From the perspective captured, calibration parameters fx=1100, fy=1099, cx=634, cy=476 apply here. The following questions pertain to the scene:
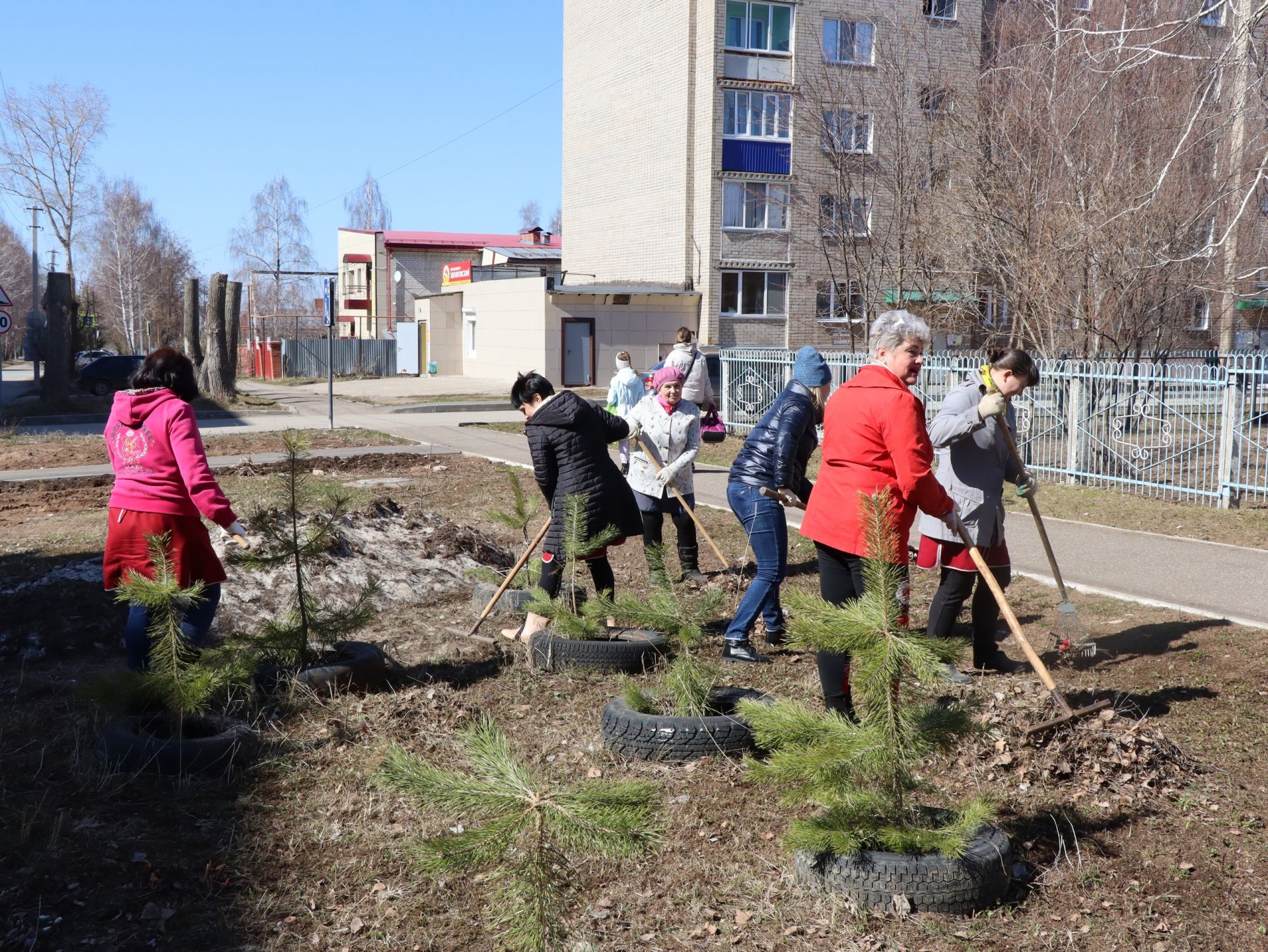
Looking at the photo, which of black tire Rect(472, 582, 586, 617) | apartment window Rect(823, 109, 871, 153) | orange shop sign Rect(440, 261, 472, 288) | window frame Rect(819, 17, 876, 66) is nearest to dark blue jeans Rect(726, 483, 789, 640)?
black tire Rect(472, 582, 586, 617)

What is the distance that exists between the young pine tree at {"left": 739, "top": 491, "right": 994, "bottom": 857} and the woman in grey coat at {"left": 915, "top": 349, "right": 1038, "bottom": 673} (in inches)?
87.4

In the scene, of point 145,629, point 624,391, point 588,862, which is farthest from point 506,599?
point 624,391

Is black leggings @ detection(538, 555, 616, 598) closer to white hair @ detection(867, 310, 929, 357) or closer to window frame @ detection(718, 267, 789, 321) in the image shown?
white hair @ detection(867, 310, 929, 357)

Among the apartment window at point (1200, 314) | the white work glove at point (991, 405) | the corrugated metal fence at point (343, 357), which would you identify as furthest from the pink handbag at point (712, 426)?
the corrugated metal fence at point (343, 357)

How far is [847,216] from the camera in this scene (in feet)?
87.8

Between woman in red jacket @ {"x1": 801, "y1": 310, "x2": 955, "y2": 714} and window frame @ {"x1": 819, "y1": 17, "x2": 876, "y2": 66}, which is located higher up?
window frame @ {"x1": 819, "y1": 17, "x2": 876, "y2": 66}

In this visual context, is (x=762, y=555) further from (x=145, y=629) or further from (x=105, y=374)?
(x=105, y=374)

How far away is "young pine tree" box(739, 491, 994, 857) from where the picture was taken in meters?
3.02

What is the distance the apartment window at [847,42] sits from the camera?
30422mm

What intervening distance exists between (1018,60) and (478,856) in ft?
64.2

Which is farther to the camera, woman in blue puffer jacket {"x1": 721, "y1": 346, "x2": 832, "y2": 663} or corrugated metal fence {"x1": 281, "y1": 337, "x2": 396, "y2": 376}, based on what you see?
corrugated metal fence {"x1": 281, "y1": 337, "x2": 396, "y2": 376}

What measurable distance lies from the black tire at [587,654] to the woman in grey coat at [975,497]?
149 cm

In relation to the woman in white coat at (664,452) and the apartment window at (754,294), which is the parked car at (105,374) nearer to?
the apartment window at (754,294)

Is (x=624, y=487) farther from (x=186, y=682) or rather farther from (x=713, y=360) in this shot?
(x=713, y=360)
